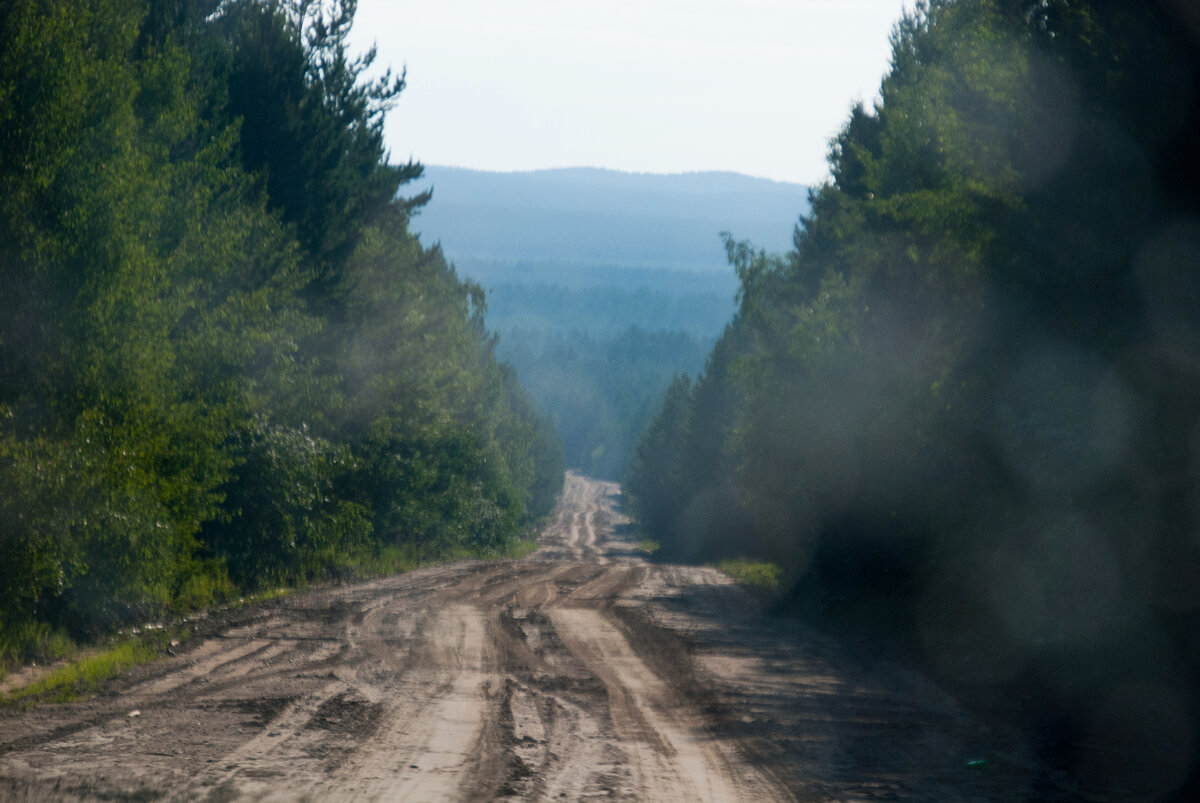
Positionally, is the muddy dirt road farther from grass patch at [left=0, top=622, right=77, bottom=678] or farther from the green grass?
grass patch at [left=0, top=622, right=77, bottom=678]

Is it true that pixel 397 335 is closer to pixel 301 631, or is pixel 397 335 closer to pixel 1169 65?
pixel 301 631

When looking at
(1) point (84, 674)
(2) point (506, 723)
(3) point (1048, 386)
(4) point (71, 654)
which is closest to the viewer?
(2) point (506, 723)

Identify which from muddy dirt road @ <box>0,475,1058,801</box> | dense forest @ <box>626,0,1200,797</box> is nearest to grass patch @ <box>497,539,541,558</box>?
dense forest @ <box>626,0,1200,797</box>

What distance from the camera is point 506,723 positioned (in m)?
8.48

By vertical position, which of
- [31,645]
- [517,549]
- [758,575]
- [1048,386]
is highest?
[1048,386]

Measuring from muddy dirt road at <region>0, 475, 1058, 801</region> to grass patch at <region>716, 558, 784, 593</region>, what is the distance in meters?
9.69

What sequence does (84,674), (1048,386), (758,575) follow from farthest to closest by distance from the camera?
(758,575) → (1048,386) → (84,674)

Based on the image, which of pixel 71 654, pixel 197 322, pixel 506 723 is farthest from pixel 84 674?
pixel 197 322

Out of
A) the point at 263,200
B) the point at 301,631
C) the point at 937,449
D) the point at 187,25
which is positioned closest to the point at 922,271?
the point at 937,449

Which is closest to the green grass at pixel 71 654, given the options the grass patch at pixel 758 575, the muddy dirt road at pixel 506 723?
the muddy dirt road at pixel 506 723

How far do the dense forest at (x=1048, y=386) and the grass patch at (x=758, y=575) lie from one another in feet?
16.2

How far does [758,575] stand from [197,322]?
57.1ft

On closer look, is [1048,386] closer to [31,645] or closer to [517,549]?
[31,645]

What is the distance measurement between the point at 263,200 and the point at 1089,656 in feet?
59.7
